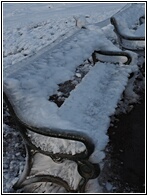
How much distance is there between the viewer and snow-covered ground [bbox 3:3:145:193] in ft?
10.9

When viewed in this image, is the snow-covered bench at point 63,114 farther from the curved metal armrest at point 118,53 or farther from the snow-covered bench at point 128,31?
the snow-covered bench at point 128,31

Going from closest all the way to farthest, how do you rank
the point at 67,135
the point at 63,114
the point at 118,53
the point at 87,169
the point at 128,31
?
the point at 67,135 → the point at 87,169 → the point at 63,114 → the point at 118,53 → the point at 128,31

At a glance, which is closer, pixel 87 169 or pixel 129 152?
pixel 87 169

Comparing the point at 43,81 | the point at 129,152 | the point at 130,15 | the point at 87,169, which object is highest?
the point at 130,15

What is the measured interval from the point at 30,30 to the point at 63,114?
4.87 meters

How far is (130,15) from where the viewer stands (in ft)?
16.2

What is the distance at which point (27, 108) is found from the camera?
2381 millimetres

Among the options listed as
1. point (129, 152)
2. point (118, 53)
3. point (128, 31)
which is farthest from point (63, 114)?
point (128, 31)

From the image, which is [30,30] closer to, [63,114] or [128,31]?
[128,31]

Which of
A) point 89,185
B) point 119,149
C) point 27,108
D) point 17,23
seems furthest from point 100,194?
point 17,23

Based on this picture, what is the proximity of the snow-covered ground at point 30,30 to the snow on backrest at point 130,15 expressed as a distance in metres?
0.56

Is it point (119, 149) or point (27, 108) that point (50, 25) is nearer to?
point (119, 149)

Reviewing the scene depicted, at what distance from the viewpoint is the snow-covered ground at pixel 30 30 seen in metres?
3.33

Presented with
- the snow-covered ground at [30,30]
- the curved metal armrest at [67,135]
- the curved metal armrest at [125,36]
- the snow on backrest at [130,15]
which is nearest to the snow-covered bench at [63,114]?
the curved metal armrest at [67,135]
